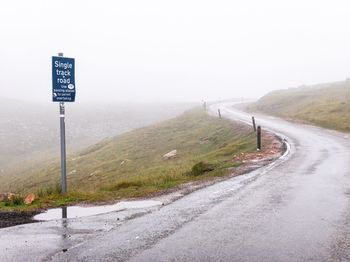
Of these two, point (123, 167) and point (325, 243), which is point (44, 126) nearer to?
point (123, 167)

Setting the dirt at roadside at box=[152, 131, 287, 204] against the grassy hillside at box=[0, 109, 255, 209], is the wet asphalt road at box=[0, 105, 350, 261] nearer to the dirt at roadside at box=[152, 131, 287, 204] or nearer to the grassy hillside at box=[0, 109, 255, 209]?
the dirt at roadside at box=[152, 131, 287, 204]

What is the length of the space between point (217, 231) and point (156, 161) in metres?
23.2

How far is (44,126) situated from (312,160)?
65777mm

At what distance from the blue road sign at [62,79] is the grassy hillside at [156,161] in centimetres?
335

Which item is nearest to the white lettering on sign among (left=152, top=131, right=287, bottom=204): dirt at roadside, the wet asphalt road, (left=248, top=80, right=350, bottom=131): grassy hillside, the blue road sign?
the blue road sign

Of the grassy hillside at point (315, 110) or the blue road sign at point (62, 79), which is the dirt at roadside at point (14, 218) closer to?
the blue road sign at point (62, 79)

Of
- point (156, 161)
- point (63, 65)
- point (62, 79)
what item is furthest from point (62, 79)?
point (156, 161)

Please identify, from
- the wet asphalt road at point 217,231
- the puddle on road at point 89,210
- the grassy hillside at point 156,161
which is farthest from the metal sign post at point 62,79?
the wet asphalt road at point 217,231

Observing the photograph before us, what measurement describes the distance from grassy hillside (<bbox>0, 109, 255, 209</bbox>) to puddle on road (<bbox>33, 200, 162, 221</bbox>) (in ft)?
6.59

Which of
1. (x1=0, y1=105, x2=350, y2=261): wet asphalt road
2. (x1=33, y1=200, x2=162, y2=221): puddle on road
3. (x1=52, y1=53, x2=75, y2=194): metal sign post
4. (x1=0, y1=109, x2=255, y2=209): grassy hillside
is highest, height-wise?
(x1=52, y1=53, x2=75, y2=194): metal sign post

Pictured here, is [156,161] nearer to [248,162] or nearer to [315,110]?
[248,162]

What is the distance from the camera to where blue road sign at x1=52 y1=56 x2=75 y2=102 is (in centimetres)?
1362

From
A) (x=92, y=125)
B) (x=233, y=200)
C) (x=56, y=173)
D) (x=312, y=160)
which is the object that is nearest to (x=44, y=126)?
(x=92, y=125)

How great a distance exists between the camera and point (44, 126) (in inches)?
3123
